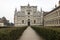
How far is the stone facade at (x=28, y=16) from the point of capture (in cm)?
9465

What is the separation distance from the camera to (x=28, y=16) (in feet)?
325

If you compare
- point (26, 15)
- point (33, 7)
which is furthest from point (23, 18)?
point (33, 7)

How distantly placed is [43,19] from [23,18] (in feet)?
37.6

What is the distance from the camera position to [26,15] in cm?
9838

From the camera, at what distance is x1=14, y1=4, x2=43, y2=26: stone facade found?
9465cm

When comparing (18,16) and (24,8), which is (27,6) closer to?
(24,8)

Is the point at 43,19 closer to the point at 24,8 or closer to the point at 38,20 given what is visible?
the point at 38,20

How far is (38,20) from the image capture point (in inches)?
3762

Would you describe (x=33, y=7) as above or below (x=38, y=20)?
above

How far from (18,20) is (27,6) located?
11492 mm

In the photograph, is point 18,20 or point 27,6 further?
point 27,6

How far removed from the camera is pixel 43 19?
98000 mm

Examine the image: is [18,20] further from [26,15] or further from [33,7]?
[33,7]

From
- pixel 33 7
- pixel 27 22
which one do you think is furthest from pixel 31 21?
pixel 33 7
